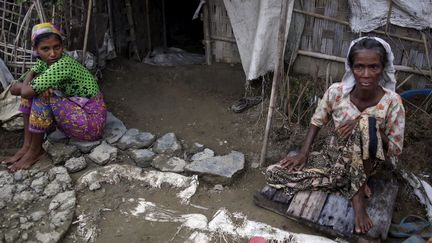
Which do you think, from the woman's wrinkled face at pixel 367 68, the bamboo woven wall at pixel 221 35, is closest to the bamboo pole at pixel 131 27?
the bamboo woven wall at pixel 221 35

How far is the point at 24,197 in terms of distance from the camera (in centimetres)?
304

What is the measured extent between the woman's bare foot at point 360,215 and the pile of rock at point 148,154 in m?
0.98

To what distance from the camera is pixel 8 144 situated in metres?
3.76

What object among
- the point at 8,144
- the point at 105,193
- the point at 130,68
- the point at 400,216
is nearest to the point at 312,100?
the point at 400,216

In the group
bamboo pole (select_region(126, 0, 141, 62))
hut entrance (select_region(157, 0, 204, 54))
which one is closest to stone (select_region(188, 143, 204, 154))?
bamboo pole (select_region(126, 0, 141, 62))

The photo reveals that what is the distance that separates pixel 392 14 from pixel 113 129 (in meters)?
2.84

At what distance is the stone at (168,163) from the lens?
3.38 meters

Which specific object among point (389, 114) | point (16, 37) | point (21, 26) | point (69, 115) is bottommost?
point (69, 115)

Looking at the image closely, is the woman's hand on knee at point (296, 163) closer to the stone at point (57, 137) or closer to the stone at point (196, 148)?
the stone at point (196, 148)

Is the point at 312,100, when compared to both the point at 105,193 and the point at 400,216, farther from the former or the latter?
the point at 105,193

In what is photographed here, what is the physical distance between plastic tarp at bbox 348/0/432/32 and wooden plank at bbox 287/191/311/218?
A: 1.99m

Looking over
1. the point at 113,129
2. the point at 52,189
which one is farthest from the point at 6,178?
the point at 113,129

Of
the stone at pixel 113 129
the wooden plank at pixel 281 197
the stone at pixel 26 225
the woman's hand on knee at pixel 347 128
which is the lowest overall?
the stone at pixel 26 225

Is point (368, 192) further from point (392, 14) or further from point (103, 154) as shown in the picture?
point (103, 154)
